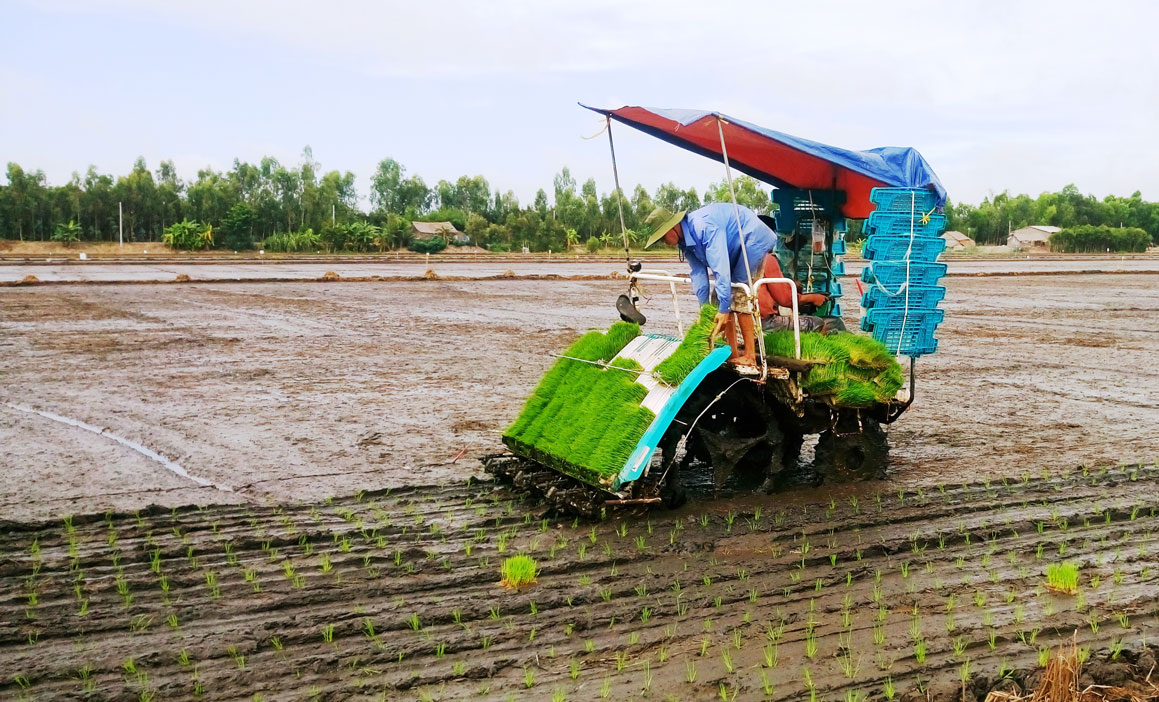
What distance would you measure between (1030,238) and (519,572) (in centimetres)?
10529

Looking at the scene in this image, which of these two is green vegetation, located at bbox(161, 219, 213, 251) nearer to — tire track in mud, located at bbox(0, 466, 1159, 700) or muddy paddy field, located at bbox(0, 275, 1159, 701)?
Result: muddy paddy field, located at bbox(0, 275, 1159, 701)

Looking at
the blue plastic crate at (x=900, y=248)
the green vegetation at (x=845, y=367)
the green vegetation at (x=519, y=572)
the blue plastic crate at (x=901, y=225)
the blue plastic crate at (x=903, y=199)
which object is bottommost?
the green vegetation at (x=519, y=572)

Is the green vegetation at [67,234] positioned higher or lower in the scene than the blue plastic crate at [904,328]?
higher

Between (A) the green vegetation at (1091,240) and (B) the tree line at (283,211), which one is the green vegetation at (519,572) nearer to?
(B) the tree line at (283,211)

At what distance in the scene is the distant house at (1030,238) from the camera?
95062 millimetres

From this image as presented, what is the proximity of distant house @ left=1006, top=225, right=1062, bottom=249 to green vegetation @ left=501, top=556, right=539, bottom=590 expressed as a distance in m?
98.2

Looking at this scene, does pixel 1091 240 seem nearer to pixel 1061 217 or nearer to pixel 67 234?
pixel 1061 217

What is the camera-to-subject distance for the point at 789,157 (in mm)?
8375

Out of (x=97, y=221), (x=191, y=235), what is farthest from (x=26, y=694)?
(x=97, y=221)

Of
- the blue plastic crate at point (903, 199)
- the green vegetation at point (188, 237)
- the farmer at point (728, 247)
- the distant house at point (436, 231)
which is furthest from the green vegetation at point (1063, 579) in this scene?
the distant house at point (436, 231)

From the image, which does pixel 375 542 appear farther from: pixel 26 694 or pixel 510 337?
pixel 510 337

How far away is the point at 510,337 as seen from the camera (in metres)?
19.3

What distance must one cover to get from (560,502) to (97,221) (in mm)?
77763

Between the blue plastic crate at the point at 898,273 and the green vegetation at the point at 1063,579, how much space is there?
102 inches
